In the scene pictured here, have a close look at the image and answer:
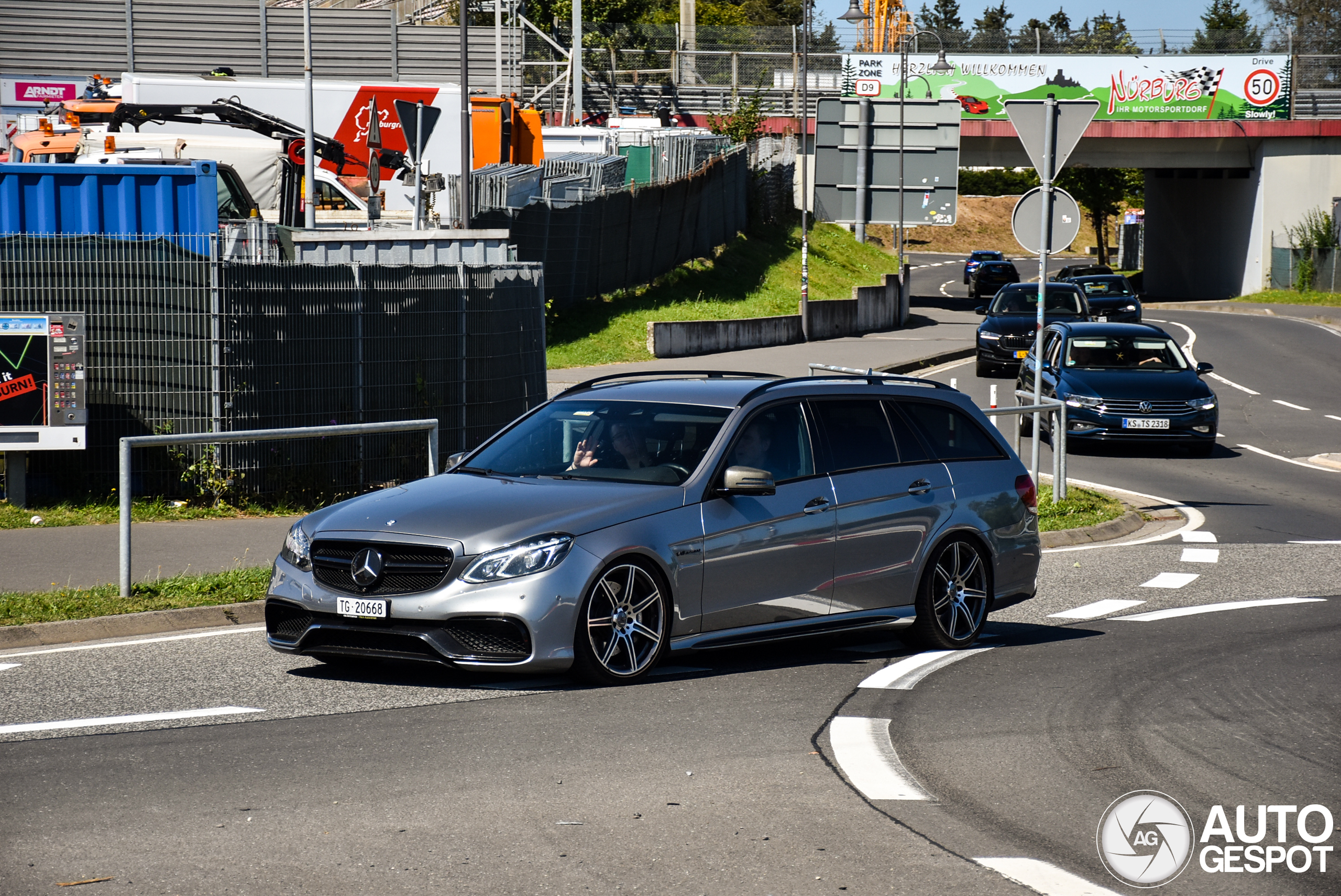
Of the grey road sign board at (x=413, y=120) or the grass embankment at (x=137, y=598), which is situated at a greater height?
the grey road sign board at (x=413, y=120)

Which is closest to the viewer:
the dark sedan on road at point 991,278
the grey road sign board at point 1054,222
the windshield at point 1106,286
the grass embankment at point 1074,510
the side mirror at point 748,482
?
the side mirror at point 748,482

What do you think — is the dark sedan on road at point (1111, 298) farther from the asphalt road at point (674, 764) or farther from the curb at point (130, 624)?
the curb at point (130, 624)

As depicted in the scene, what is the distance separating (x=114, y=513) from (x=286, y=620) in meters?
5.77

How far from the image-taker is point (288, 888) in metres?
4.88

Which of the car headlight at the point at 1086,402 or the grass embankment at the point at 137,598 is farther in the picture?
the car headlight at the point at 1086,402

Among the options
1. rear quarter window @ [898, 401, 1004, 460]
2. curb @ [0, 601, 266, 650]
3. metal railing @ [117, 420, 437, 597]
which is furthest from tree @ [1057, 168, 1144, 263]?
curb @ [0, 601, 266, 650]

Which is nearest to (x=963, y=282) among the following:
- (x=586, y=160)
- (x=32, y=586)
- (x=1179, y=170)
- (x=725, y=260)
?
(x=1179, y=170)

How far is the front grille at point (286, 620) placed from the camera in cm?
796

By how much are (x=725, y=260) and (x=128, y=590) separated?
34.4 meters

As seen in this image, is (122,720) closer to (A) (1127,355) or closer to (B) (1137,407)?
(B) (1137,407)

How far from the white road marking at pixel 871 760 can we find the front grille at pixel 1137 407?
1480 centimetres

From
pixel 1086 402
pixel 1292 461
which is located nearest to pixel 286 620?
pixel 1086 402

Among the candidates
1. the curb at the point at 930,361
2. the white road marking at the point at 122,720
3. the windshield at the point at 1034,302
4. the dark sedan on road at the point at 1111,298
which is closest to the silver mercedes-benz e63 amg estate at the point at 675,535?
the white road marking at the point at 122,720

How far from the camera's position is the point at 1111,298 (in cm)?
3628
